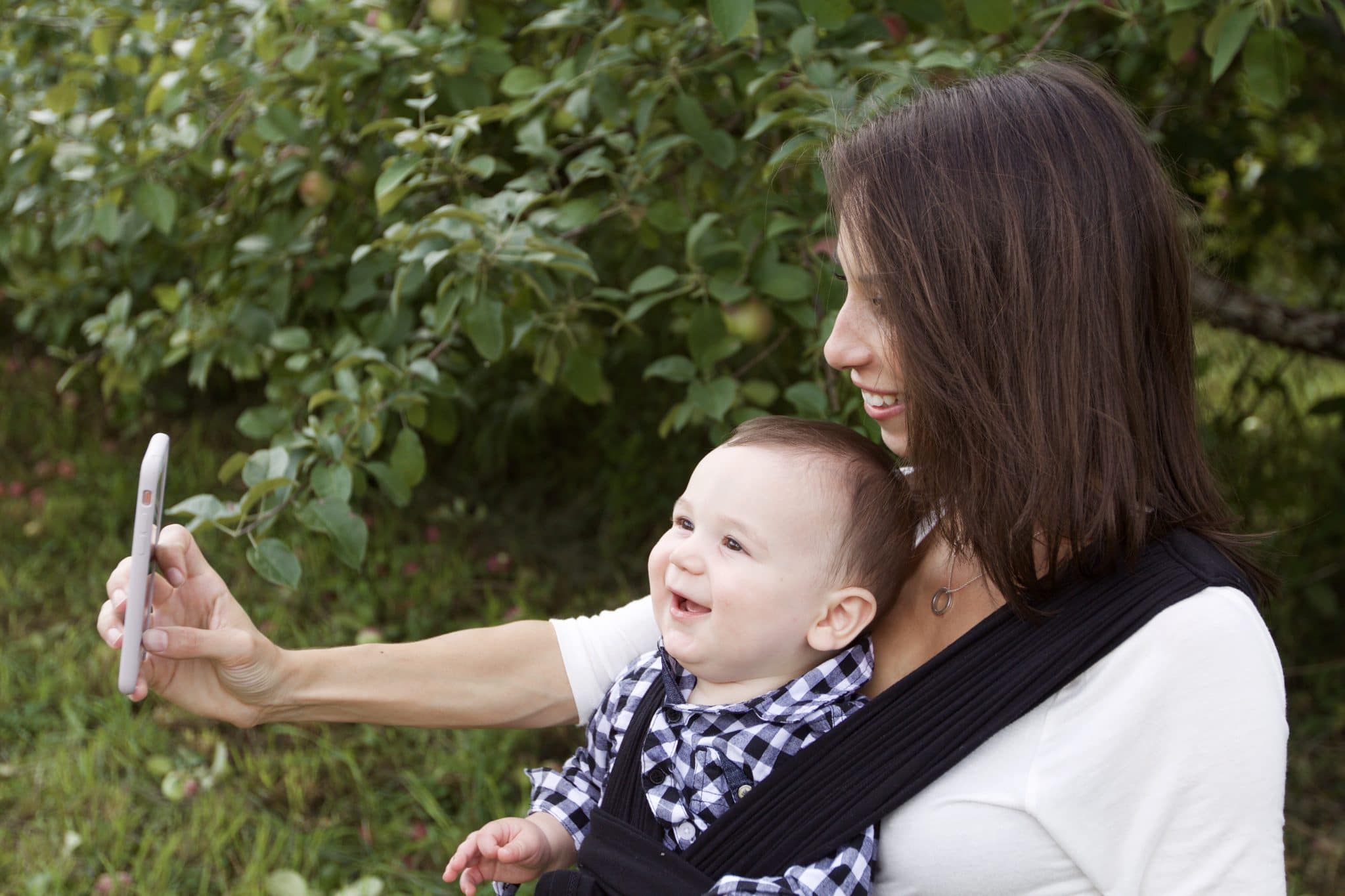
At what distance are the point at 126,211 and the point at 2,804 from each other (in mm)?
1096

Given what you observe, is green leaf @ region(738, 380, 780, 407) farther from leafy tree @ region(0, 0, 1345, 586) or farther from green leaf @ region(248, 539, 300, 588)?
green leaf @ region(248, 539, 300, 588)

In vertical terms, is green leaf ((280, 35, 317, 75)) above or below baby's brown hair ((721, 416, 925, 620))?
above

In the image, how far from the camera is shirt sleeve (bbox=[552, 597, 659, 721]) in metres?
1.34

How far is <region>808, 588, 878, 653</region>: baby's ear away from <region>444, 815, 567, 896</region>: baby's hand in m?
0.32

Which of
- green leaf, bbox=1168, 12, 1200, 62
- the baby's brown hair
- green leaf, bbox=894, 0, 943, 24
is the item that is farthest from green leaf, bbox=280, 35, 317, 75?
green leaf, bbox=1168, 12, 1200, 62

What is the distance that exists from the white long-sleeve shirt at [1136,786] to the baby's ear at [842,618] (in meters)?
0.14

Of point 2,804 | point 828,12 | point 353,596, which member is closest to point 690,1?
point 828,12

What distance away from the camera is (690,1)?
188 cm

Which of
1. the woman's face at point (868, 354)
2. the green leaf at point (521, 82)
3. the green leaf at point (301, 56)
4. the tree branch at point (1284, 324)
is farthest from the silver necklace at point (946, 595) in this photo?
the tree branch at point (1284, 324)

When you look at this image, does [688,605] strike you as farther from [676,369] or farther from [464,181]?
[464,181]

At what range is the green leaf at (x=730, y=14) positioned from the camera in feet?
4.91

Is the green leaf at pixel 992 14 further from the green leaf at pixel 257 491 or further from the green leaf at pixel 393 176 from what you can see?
the green leaf at pixel 257 491

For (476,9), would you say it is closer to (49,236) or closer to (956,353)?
(956,353)

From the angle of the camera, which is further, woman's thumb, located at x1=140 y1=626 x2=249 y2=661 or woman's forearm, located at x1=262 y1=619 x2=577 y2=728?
woman's forearm, located at x1=262 y1=619 x2=577 y2=728
